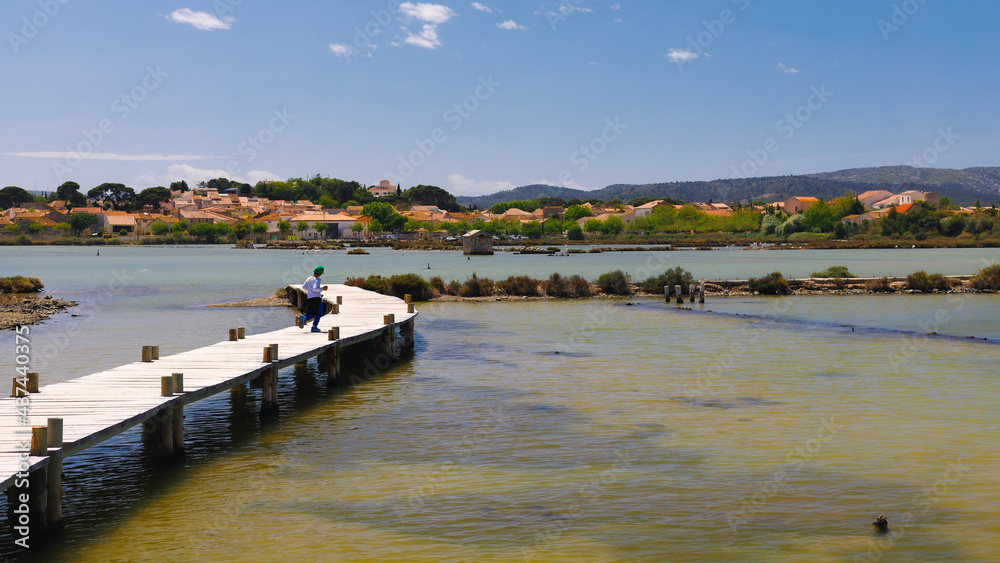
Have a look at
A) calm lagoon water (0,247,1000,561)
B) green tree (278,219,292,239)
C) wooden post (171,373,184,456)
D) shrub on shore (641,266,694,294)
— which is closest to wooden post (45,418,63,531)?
calm lagoon water (0,247,1000,561)

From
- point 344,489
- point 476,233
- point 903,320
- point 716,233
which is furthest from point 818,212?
point 344,489

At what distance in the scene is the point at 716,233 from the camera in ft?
630

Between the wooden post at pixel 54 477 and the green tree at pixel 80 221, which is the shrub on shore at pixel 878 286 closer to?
the wooden post at pixel 54 477

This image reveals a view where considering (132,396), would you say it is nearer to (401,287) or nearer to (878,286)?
(401,287)

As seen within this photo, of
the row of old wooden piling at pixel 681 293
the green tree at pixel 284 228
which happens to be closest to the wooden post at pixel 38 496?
the row of old wooden piling at pixel 681 293

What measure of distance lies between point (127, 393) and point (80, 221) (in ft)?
650

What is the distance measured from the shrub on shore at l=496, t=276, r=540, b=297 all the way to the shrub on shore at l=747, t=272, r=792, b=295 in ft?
39.3

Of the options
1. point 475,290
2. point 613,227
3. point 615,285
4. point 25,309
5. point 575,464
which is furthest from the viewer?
point 613,227

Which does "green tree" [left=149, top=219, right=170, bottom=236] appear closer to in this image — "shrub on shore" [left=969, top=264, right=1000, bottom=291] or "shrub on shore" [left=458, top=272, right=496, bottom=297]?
"shrub on shore" [left=458, top=272, right=496, bottom=297]

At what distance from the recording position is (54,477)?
910 centimetres

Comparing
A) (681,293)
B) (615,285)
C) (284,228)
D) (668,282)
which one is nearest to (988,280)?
(668,282)

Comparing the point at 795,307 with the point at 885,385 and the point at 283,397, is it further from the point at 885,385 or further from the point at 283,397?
the point at 283,397

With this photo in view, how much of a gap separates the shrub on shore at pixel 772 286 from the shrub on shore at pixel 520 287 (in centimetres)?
1198

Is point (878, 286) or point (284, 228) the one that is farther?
point (284, 228)
